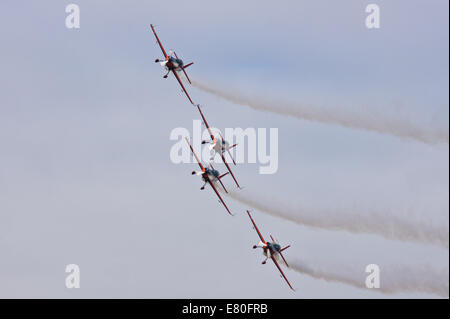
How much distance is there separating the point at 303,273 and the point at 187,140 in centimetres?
1997

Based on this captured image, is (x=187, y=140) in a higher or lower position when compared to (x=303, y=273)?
higher
